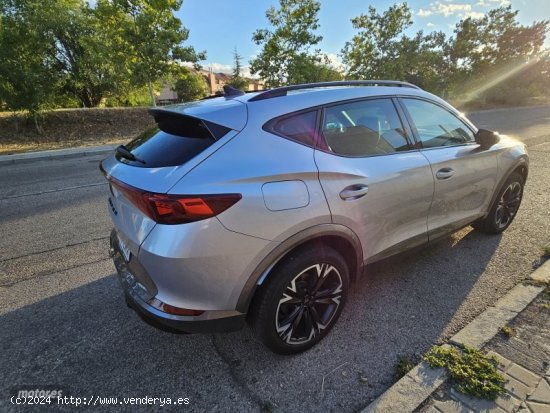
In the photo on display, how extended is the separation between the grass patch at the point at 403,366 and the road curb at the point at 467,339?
6 cm

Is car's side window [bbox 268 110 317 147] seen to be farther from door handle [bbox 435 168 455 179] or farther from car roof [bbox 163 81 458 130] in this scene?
door handle [bbox 435 168 455 179]

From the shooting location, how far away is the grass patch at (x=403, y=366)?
202cm

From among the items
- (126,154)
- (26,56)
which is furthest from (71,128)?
(126,154)

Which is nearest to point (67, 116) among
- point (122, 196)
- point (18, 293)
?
point (18, 293)

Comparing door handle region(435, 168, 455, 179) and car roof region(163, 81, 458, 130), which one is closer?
car roof region(163, 81, 458, 130)

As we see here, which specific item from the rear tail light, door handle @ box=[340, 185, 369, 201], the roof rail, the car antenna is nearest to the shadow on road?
door handle @ box=[340, 185, 369, 201]

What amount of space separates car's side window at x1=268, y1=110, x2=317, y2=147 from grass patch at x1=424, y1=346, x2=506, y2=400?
1.58m

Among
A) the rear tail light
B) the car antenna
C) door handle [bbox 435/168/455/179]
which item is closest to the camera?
the rear tail light

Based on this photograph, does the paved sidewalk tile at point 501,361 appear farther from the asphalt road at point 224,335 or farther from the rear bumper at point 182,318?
the rear bumper at point 182,318

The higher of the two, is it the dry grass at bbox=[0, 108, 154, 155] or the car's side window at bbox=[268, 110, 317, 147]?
the car's side window at bbox=[268, 110, 317, 147]

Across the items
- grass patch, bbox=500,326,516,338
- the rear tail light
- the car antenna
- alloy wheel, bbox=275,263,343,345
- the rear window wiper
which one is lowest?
grass patch, bbox=500,326,516,338

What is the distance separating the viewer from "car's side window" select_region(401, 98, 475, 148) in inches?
107

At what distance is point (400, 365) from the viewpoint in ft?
6.81

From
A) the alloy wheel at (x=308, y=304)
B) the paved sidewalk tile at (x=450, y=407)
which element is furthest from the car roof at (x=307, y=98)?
the paved sidewalk tile at (x=450, y=407)
